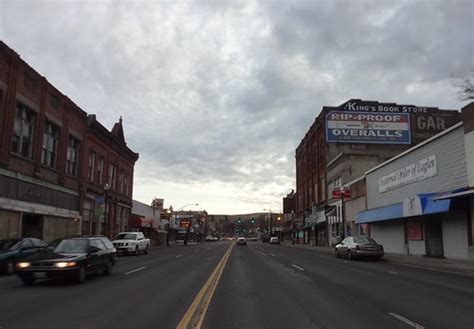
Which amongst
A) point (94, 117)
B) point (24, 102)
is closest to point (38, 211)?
point (24, 102)

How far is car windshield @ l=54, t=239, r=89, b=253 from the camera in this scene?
50.7 ft

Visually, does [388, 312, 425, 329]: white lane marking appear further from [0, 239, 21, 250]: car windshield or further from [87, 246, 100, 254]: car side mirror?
[0, 239, 21, 250]: car windshield

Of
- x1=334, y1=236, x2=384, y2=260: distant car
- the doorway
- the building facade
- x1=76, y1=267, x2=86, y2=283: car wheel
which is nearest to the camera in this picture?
x1=76, y1=267, x2=86, y2=283: car wheel

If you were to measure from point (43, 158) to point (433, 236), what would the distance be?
2719 centimetres

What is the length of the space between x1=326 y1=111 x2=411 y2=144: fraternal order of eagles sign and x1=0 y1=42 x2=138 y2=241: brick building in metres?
28.2

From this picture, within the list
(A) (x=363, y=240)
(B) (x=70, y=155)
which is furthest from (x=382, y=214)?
(B) (x=70, y=155)

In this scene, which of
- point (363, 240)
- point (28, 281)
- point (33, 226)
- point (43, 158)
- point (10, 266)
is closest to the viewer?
point (28, 281)

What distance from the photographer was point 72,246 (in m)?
15.7

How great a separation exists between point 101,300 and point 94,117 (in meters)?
32.5

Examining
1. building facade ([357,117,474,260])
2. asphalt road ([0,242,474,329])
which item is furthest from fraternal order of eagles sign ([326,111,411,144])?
asphalt road ([0,242,474,329])

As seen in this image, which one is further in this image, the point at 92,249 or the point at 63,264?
the point at 92,249

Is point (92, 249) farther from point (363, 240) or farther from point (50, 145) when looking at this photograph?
point (50, 145)

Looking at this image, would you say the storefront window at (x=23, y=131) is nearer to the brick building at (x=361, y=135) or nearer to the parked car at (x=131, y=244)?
the parked car at (x=131, y=244)

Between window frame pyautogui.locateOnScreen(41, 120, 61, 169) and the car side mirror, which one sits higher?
window frame pyautogui.locateOnScreen(41, 120, 61, 169)
